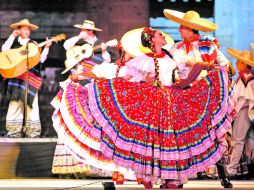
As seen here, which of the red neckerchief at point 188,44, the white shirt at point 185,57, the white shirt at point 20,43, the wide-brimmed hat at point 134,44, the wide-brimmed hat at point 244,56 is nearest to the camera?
the white shirt at point 185,57

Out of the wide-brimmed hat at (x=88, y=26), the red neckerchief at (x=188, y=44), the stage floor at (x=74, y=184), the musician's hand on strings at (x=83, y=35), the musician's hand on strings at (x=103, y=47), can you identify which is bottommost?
the stage floor at (x=74, y=184)

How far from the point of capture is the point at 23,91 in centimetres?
952

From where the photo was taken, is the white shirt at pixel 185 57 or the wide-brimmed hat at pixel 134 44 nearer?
the white shirt at pixel 185 57

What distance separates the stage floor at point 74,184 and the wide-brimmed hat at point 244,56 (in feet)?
4.30

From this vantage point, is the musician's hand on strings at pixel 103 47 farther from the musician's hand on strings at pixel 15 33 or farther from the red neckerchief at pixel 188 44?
the red neckerchief at pixel 188 44

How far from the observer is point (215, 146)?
6480mm

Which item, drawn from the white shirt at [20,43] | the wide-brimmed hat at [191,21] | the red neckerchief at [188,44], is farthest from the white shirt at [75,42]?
the red neckerchief at [188,44]

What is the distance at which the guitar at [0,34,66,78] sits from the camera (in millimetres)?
9406

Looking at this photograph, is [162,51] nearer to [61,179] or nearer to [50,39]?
[61,179]

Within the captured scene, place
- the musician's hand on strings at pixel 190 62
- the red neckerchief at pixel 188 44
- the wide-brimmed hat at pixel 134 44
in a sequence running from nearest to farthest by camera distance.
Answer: the musician's hand on strings at pixel 190 62 < the red neckerchief at pixel 188 44 < the wide-brimmed hat at pixel 134 44

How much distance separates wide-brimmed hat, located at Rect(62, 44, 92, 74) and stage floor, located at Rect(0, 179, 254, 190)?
1.94 meters

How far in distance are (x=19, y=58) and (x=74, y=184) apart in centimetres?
238

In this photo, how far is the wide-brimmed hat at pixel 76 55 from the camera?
9.63 metres

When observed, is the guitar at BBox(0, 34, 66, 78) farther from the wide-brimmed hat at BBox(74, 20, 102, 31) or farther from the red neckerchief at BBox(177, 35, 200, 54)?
the red neckerchief at BBox(177, 35, 200, 54)
